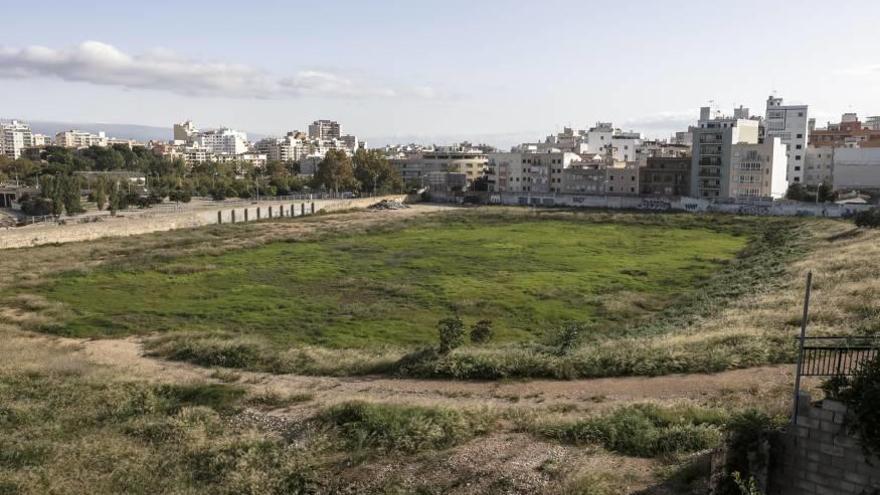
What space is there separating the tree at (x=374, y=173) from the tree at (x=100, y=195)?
47.0 metres

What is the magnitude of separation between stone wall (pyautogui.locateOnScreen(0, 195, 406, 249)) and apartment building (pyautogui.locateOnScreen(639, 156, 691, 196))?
Answer: 45.0 metres

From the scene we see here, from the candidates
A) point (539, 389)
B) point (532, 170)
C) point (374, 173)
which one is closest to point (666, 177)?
point (532, 170)

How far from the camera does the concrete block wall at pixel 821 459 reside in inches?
445

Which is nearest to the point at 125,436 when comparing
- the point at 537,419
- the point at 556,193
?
the point at 537,419

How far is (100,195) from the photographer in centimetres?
9088

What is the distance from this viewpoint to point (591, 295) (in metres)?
40.6

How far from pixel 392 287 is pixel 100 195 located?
64.2 metres

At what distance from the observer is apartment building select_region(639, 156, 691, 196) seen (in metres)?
104

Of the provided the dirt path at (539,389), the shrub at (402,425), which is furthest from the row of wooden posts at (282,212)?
the shrub at (402,425)

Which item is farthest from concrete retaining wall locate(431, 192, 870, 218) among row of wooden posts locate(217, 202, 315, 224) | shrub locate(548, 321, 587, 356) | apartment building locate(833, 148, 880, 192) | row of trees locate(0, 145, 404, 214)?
shrub locate(548, 321, 587, 356)

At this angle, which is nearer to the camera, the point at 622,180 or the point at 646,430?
the point at 646,430

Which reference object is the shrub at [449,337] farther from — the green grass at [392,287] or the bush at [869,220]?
the bush at [869,220]

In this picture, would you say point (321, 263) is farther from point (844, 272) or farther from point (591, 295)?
point (844, 272)

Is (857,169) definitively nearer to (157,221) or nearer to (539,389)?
(157,221)
